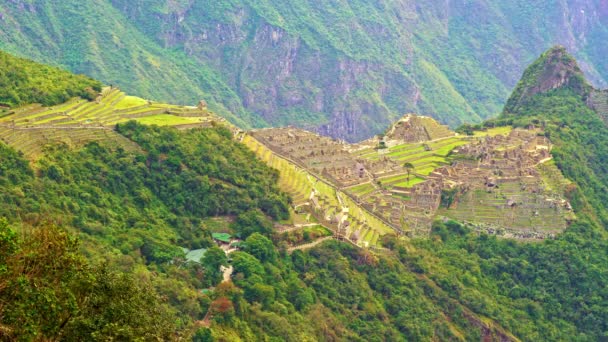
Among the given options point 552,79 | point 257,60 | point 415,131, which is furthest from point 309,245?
point 257,60

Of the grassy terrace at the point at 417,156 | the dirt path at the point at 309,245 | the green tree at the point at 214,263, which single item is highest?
the grassy terrace at the point at 417,156

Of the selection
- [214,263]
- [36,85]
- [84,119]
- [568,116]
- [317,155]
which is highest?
[568,116]

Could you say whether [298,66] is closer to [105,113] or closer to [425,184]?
[425,184]

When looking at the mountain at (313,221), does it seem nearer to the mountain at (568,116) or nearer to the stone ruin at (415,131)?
the stone ruin at (415,131)

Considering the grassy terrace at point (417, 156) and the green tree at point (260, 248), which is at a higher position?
the grassy terrace at point (417, 156)

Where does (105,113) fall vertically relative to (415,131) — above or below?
below

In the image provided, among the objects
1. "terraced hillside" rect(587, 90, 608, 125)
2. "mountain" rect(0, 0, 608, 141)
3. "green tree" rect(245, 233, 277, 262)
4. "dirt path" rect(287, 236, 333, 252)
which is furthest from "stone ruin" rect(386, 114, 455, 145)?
"mountain" rect(0, 0, 608, 141)

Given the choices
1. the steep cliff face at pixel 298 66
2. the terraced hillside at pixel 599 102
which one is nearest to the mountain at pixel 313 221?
the terraced hillside at pixel 599 102

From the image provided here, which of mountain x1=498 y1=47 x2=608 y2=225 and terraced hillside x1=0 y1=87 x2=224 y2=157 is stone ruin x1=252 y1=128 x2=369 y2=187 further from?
mountain x1=498 y1=47 x2=608 y2=225

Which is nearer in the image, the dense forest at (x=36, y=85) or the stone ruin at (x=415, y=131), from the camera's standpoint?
the dense forest at (x=36, y=85)

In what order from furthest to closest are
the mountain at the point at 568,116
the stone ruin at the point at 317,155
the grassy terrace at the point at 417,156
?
the mountain at the point at 568,116 → the grassy terrace at the point at 417,156 → the stone ruin at the point at 317,155
